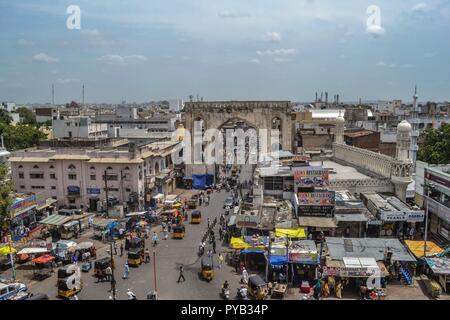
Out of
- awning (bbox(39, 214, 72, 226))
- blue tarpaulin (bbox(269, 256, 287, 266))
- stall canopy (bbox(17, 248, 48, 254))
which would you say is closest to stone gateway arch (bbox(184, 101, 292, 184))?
awning (bbox(39, 214, 72, 226))

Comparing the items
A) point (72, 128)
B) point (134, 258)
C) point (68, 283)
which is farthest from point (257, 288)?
point (72, 128)

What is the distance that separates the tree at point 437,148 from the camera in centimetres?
4044

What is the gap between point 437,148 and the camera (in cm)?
4125

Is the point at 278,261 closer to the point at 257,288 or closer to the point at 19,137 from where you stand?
the point at 257,288

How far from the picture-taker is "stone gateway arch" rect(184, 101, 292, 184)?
4719 centimetres

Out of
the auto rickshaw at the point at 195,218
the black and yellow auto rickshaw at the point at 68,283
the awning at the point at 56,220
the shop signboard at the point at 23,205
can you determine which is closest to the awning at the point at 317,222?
the auto rickshaw at the point at 195,218

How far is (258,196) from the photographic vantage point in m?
28.0

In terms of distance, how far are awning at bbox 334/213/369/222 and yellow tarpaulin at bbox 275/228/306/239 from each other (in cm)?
256

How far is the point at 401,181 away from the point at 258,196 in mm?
9891

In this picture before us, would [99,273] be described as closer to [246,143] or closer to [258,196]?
[258,196]

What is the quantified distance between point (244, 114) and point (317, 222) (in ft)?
82.5

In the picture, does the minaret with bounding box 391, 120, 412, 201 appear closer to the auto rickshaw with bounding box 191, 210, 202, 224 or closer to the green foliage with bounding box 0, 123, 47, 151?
the auto rickshaw with bounding box 191, 210, 202, 224
